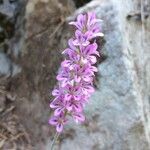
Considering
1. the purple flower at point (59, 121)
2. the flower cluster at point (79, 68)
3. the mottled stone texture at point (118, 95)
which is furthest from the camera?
the mottled stone texture at point (118, 95)

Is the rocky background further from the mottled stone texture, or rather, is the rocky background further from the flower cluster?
the flower cluster

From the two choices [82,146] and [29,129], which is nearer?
[82,146]

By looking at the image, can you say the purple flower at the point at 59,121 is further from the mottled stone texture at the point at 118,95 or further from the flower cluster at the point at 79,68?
the mottled stone texture at the point at 118,95

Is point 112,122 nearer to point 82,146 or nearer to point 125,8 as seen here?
point 82,146

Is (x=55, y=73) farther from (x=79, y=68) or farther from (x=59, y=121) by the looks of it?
(x=79, y=68)

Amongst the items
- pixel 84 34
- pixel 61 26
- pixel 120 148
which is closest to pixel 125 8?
pixel 61 26

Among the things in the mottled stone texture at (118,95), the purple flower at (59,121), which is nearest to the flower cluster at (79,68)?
the purple flower at (59,121)
